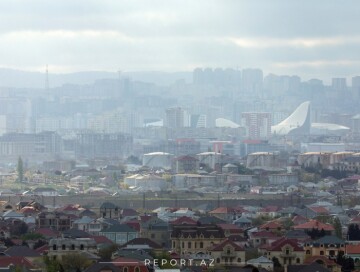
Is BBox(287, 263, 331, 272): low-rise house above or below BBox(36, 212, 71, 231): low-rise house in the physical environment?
above

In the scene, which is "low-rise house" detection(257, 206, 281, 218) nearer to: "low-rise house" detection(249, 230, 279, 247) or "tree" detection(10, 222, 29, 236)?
"tree" detection(10, 222, 29, 236)

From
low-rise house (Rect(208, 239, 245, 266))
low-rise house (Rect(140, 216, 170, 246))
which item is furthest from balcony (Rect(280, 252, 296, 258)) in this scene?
low-rise house (Rect(140, 216, 170, 246))

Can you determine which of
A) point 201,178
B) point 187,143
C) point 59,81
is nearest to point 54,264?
point 201,178

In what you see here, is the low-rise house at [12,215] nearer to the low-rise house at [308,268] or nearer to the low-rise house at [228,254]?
the low-rise house at [228,254]

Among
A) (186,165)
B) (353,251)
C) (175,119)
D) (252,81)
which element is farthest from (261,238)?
(252,81)

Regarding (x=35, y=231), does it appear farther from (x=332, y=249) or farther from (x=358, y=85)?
(x=358, y=85)

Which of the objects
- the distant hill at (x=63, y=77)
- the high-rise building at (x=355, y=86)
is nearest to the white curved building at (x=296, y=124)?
the high-rise building at (x=355, y=86)
